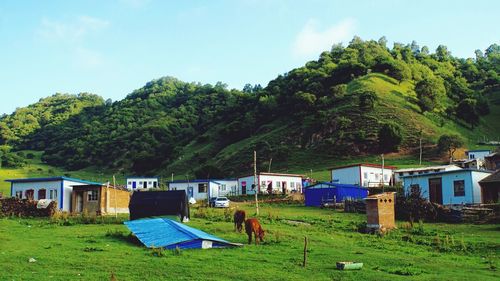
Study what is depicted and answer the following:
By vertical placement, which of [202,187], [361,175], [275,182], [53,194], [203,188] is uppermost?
[361,175]

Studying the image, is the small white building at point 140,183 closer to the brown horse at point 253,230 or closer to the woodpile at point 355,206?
the woodpile at point 355,206

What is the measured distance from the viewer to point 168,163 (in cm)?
11862

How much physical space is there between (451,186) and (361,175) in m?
21.9

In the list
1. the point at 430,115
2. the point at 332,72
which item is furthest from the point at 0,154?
the point at 430,115

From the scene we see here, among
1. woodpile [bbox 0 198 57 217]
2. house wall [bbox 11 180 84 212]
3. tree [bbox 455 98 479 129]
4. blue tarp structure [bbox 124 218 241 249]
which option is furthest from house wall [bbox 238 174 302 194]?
tree [bbox 455 98 479 129]

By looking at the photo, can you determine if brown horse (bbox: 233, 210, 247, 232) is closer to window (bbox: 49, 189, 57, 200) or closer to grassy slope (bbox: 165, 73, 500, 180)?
window (bbox: 49, 189, 57, 200)

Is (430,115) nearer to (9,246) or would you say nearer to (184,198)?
(184,198)

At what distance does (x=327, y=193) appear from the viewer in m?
52.1

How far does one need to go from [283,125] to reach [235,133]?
558 inches

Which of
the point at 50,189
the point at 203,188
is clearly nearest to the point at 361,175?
the point at 203,188

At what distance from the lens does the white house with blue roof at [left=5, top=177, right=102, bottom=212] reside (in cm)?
4484

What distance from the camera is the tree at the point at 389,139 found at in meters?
90.2

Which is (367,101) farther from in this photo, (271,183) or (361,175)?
(271,183)

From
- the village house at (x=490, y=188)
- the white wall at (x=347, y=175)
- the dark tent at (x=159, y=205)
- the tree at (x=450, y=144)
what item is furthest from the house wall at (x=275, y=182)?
the dark tent at (x=159, y=205)
